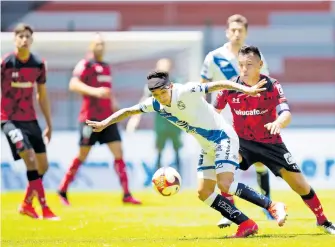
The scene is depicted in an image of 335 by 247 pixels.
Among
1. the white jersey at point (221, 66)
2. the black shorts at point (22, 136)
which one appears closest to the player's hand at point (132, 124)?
the black shorts at point (22, 136)

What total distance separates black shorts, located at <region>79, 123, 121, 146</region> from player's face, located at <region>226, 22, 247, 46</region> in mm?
2897

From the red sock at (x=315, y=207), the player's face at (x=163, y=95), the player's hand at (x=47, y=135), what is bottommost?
the red sock at (x=315, y=207)

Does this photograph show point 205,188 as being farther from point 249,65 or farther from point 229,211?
point 249,65

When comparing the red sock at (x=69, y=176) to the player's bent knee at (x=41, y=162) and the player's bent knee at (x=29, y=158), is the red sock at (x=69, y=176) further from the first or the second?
the player's bent knee at (x=29, y=158)

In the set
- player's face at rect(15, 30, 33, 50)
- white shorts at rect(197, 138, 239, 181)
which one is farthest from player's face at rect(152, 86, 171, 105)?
player's face at rect(15, 30, 33, 50)

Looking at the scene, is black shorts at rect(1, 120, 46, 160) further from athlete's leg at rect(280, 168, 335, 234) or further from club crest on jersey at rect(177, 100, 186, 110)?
athlete's leg at rect(280, 168, 335, 234)

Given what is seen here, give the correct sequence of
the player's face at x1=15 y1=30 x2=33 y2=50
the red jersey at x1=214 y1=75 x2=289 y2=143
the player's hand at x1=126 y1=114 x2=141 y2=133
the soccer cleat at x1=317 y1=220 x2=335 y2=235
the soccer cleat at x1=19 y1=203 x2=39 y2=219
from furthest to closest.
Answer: the player's hand at x1=126 y1=114 x2=141 y2=133 < the soccer cleat at x1=19 y1=203 x2=39 y2=219 < the player's face at x1=15 y1=30 x2=33 y2=50 < the red jersey at x1=214 y1=75 x2=289 y2=143 < the soccer cleat at x1=317 y1=220 x2=335 y2=235

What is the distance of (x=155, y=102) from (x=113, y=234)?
5.18ft

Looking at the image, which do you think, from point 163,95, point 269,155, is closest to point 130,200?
point 269,155

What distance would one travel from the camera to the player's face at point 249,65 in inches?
380

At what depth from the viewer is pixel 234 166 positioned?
30.9 feet

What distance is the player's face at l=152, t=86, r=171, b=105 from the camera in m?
9.07

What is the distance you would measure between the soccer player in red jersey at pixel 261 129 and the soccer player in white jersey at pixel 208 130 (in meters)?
0.37

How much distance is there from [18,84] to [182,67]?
263 inches
